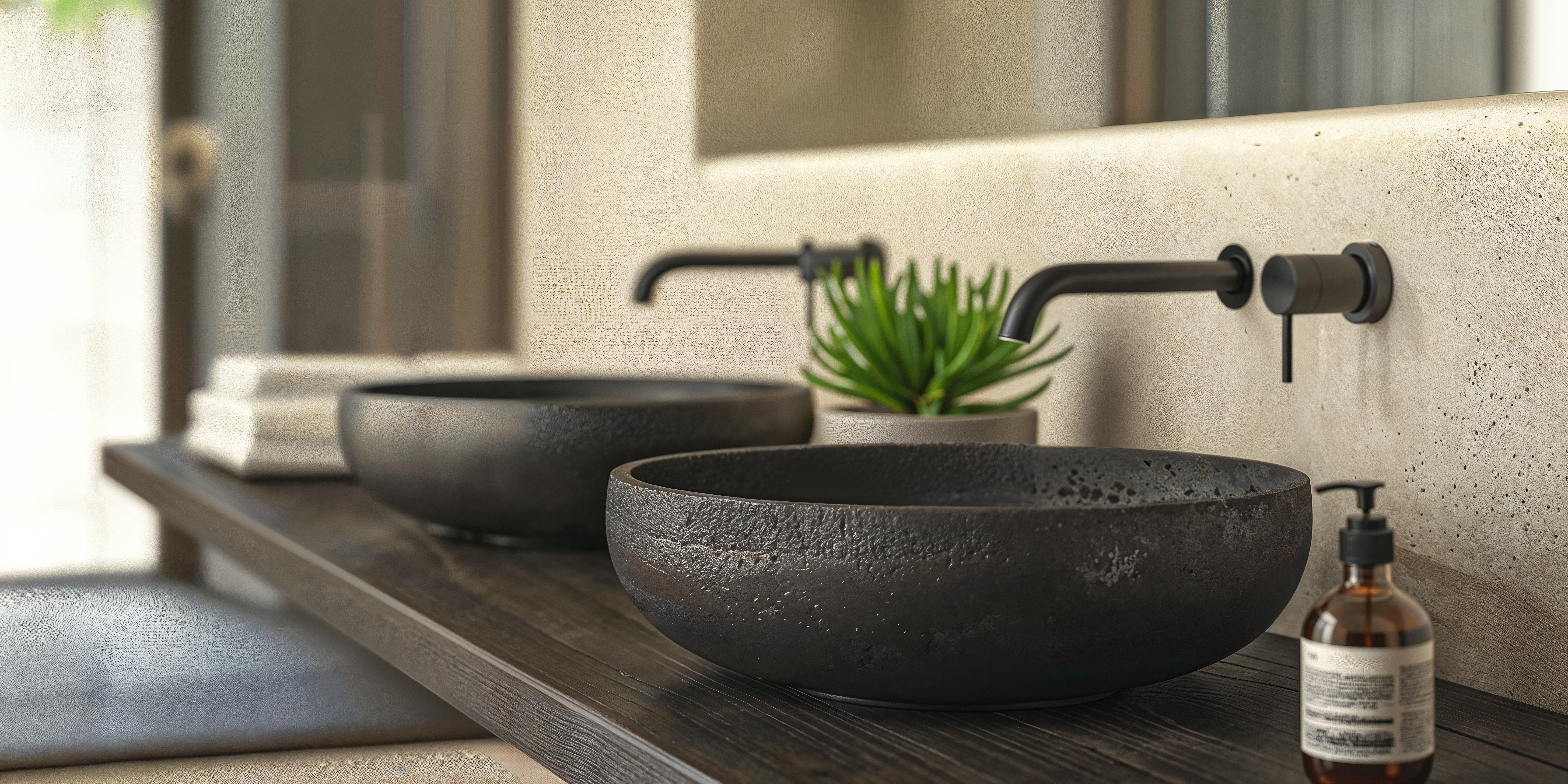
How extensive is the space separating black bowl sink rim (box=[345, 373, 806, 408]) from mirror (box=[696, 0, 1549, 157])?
0.72 ft

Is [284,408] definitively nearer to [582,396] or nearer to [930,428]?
[582,396]

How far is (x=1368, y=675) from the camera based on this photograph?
0.41m

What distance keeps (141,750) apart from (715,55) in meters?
1.02

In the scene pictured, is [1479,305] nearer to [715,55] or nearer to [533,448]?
[533,448]

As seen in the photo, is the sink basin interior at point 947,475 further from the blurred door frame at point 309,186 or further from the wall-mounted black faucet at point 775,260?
the blurred door frame at point 309,186

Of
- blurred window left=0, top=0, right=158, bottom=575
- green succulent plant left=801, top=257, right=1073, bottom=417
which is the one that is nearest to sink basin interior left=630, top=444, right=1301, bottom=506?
green succulent plant left=801, top=257, right=1073, bottom=417

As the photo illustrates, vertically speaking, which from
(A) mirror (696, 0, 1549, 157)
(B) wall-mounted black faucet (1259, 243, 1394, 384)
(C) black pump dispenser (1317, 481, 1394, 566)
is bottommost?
(C) black pump dispenser (1317, 481, 1394, 566)

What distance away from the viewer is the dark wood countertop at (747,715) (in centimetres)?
47

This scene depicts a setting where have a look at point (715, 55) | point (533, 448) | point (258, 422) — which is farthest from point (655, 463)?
point (715, 55)

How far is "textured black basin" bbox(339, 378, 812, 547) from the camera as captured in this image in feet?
2.64

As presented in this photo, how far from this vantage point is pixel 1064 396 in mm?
863

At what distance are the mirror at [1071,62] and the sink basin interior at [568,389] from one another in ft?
0.74

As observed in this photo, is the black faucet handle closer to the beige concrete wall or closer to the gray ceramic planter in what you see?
the beige concrete wall

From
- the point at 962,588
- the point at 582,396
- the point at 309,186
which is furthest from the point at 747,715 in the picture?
the point at 309,186
